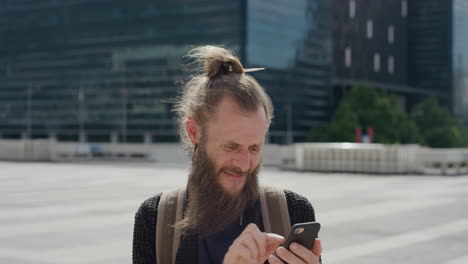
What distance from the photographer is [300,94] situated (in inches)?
3516

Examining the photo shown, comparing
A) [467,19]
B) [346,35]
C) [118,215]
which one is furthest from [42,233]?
[467,19]

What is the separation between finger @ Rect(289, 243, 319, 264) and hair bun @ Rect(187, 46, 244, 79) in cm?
78

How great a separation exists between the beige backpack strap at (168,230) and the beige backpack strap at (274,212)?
12.3 inches

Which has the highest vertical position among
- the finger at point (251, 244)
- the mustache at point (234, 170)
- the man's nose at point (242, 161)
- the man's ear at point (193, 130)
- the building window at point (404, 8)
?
the building window at point (404, 8)

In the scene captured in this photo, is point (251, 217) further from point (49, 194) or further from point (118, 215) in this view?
point (49, 194)

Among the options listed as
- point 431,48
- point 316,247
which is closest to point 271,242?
point 316,247

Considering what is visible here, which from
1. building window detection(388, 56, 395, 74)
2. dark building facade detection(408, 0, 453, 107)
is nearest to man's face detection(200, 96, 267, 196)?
building window detection(388, 56, 395, 74)

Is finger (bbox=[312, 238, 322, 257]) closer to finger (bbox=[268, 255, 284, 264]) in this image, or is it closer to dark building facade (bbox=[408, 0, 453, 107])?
finger (bbox=[268, 255, 284, 264])

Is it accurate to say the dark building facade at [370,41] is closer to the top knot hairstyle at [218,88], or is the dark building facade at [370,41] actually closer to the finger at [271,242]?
the top knot hairstyle at [218,88]

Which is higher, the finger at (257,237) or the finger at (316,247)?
the finger at (257,237)

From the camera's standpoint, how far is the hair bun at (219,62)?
267cm

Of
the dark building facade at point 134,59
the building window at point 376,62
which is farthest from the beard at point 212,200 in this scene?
the building window at point 376,62

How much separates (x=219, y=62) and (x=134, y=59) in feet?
295

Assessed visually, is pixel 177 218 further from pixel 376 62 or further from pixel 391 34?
pixel 391 34
